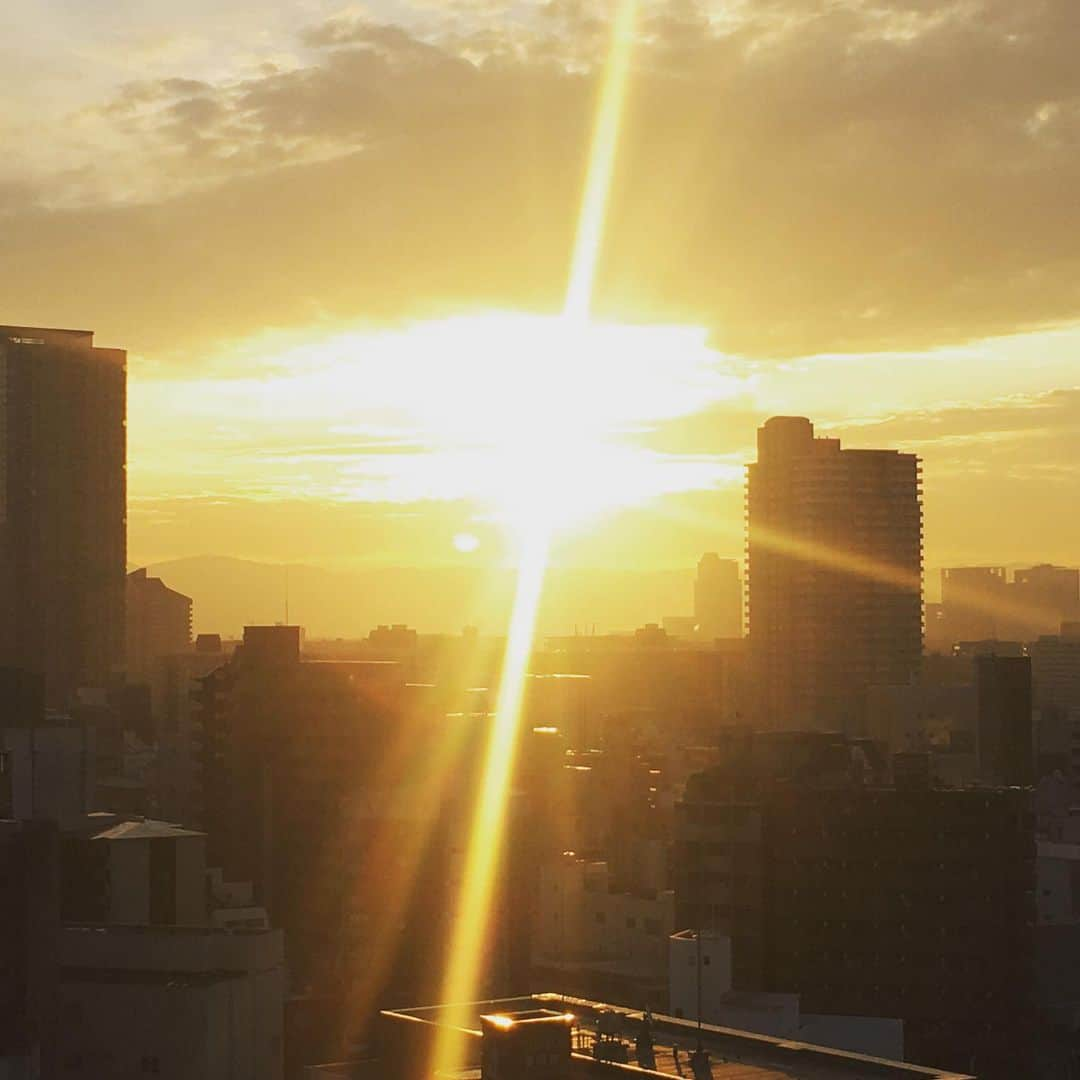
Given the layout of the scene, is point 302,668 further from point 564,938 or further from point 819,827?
point 819,827

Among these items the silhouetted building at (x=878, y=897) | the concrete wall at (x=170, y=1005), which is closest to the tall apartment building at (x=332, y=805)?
the silhouetted building at (x=878, y=897)

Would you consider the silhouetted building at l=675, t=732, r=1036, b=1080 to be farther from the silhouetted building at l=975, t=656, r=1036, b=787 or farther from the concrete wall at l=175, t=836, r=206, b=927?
the silhouetted building at l=975, t=656, r=1036, b=787

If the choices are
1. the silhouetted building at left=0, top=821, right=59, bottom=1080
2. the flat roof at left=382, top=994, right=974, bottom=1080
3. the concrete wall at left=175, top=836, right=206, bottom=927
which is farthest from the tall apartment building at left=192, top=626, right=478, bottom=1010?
the flat roof at left=382, top=994, right=974, bottom=1080

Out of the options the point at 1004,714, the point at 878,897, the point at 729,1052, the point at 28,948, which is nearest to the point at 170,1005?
the point at 28,948

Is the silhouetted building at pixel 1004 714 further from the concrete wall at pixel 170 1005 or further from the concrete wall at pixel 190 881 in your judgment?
the concrete wall at pixel 170 1005

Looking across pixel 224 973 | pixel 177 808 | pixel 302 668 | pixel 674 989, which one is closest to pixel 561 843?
pixel 302 668
